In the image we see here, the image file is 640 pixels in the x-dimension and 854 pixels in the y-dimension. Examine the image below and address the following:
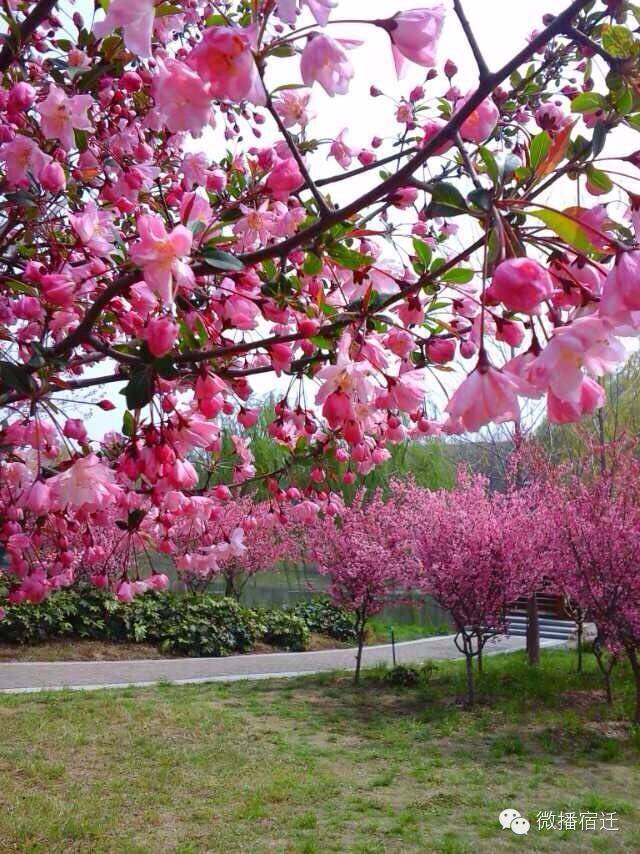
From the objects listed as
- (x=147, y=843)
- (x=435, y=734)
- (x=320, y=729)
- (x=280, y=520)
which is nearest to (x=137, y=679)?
(x=320, y=729)

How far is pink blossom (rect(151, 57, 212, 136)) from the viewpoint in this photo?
1.00 m

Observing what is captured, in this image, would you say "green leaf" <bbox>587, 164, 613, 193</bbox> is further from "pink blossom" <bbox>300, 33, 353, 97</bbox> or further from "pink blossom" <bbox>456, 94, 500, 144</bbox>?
"pink blossom" <bbox>300, 33, 353, 97</bbox>

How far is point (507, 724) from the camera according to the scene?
21.1 ft

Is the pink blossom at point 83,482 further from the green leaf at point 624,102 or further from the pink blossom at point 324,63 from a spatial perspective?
the green leaf at point 624,102

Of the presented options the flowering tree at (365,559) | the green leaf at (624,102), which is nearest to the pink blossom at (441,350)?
the green leaf at (624,102)

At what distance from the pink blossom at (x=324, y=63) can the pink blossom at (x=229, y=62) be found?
0.38 ft

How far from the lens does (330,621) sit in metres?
12.3

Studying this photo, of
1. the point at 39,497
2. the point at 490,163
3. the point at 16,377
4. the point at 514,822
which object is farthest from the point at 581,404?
the point at 514,822

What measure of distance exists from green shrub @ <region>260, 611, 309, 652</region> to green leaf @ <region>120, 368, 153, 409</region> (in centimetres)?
1014

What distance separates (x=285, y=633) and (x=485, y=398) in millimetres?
10567

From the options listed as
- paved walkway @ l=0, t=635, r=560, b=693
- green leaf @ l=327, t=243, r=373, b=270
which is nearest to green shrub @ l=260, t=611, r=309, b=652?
paved walkway @ l=0, t=635, r=560, b=693

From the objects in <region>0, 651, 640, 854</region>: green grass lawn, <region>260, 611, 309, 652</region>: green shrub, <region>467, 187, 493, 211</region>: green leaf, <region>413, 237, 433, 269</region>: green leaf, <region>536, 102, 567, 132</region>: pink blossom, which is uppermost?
<region>536, 102, 567, 132</region>: pink blossom

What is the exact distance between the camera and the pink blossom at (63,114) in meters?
1.69

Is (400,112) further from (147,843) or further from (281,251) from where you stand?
(147,843)
